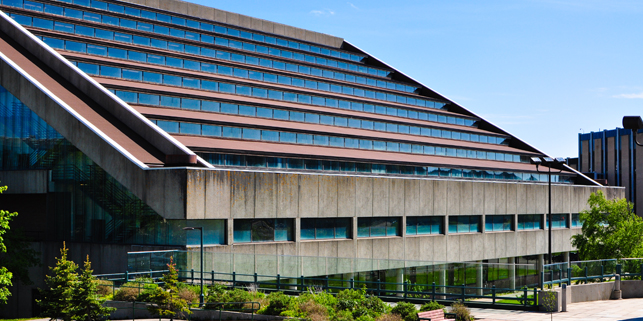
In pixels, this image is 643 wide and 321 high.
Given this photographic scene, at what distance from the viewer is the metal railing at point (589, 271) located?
30.4 m

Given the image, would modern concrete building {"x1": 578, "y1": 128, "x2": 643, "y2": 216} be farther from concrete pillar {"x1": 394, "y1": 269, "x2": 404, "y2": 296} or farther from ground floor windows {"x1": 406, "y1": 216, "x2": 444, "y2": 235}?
concrete pillar {"x1": 394, "y1": 269, "x2": 404, "y2": 296}

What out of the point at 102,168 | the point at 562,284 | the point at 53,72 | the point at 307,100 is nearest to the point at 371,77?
the point at 307,100

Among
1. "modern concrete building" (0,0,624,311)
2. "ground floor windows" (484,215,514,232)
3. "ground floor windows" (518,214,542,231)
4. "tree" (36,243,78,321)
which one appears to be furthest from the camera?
"ground floor windows" (518,214,542,231)

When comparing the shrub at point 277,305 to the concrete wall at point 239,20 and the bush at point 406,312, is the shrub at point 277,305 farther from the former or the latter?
the concrete wall at point 239,20

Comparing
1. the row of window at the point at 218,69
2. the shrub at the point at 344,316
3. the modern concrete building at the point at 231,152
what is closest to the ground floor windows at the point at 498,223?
the modern concrete building at the point at 231,152

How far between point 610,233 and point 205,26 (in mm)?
45105

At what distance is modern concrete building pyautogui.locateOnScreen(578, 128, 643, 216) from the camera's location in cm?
10219

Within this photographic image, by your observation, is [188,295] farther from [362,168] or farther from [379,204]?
[362,168]

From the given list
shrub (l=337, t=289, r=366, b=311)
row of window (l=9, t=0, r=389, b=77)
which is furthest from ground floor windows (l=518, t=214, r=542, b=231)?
shrub (l=337, t=289, r=366, b=311)

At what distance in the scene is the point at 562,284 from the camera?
29.6 m

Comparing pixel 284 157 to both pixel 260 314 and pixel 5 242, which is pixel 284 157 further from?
pixel 260 314

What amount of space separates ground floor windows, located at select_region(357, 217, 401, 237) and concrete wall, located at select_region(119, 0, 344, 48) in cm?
3662

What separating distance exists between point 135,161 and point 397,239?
67.9ft

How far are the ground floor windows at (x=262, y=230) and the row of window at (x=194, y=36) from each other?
2835cm
